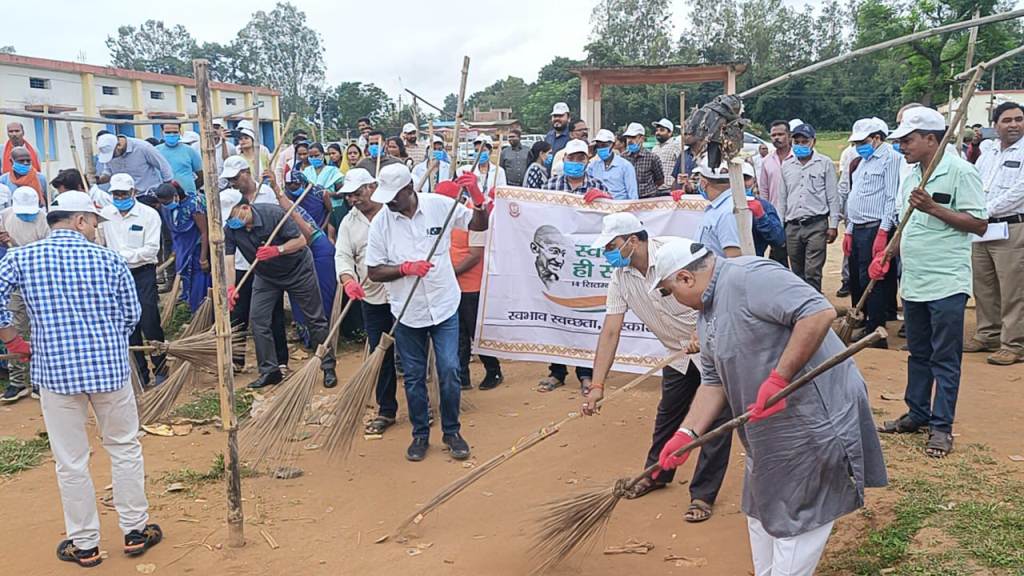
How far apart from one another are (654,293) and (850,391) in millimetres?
1579

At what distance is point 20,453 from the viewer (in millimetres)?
5949

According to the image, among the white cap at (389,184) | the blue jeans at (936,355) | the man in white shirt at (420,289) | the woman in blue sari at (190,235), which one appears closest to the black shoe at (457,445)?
the man in white shirt at (420,289)

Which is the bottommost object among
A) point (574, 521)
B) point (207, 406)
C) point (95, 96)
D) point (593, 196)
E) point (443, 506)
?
point (443, 506)

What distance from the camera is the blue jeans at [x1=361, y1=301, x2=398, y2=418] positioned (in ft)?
20.1

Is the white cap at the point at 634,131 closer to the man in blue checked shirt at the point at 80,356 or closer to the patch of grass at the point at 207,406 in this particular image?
the patch of grass at the point at 207,406

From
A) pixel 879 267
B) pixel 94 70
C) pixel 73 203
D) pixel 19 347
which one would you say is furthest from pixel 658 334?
pixel 94 70

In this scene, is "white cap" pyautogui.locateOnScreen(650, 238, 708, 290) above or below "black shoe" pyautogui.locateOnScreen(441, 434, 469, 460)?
above

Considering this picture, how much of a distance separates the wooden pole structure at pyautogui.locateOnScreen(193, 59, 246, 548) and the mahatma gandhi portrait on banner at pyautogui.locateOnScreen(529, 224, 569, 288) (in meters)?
3.15

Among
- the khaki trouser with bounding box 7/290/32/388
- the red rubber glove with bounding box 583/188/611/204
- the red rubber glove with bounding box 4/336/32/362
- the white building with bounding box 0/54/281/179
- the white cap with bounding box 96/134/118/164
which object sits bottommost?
the khaki trouser with bounding box 7/290/32/388

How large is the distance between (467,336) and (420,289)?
6.16 feet

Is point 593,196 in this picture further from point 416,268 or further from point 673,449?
point 673,449

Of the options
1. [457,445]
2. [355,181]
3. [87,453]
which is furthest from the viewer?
[355,181]

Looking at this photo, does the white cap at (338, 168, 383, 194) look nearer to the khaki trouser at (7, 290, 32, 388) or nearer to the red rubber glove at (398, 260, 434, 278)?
the red rubber glove at (398, 260, 434, 278)

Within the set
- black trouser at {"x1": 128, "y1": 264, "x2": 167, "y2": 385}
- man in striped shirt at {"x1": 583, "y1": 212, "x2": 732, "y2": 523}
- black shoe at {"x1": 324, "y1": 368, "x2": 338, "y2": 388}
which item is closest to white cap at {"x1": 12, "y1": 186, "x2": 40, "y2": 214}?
black trouser at {"x1": 128, "y1": 264, "x2": 167, "y2": 385}
